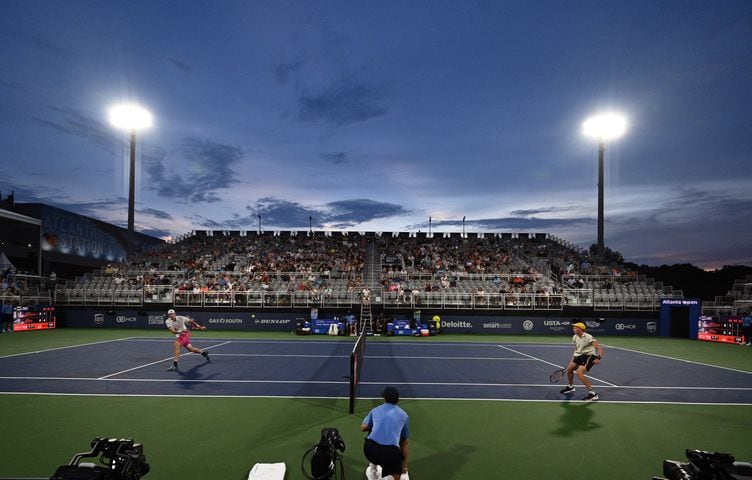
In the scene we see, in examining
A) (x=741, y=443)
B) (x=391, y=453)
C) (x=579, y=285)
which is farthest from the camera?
(x=579, y=285)

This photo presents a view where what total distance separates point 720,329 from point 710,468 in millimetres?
31212

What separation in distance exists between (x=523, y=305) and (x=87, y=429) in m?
26.8

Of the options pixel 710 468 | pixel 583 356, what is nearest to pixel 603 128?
pixel 583 356

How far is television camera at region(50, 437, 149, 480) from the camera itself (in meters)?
3.70

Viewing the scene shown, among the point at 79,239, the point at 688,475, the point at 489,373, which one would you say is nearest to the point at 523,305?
the point at 489,373

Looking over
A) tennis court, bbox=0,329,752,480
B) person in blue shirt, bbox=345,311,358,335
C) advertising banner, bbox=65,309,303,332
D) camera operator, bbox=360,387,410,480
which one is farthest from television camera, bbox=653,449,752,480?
advertising banner, bbox=65,309,303,332

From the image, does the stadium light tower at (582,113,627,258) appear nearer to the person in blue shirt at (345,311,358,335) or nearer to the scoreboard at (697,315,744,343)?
the scoreboard at (697,315,744,343)

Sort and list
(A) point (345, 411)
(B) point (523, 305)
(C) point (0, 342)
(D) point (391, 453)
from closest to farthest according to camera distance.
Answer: (D) point (391, 453) → (A) point (345, 411) → (C) point (0, 342) → (B) point (523, 305)

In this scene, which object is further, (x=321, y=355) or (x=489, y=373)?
(x=321, y=355)

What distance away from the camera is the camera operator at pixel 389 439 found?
5156mm

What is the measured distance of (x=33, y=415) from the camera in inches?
348

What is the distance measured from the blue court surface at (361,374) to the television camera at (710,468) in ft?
21.9

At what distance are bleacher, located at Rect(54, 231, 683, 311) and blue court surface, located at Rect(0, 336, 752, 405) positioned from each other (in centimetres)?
900

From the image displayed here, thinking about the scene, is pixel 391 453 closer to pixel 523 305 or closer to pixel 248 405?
pixel 248 405
